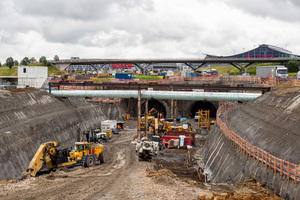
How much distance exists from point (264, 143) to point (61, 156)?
17863 mm

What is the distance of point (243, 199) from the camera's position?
17125mm

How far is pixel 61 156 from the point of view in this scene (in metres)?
29.3

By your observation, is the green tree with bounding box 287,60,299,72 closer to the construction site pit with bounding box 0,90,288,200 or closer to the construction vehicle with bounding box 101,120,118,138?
the construction vehicle with bounding box 101,120,118,138

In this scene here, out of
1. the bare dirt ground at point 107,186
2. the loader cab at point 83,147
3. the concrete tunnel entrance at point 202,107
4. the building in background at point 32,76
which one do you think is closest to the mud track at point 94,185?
the bare dirt ground at point 107,186

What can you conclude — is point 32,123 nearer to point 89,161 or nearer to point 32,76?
point 89,161

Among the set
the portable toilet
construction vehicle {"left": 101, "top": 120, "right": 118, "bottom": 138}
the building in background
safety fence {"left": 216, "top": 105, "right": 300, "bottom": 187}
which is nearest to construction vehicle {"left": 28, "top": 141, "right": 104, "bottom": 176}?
safety fence {"left": 216, "top": 105, "right": 300, "bottom": 187}

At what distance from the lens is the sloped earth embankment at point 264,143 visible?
793 inches

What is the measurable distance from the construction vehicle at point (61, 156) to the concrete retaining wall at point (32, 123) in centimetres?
292

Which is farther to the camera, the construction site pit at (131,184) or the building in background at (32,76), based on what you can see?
the building in background at (32,76)

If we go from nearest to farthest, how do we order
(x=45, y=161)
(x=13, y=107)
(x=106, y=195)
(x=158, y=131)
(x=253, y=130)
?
(x=106, y=195) → (x=45, y=161) → (x=253, y=130) → (x=13, y=107) → (x=158, y=131)

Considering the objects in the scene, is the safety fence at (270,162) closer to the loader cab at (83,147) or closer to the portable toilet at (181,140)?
the loader cab at (83,147)

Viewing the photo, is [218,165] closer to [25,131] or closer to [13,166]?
[13,166]

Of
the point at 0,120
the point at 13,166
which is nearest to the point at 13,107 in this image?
the point at 0,120

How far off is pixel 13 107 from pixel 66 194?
24.2 meters
